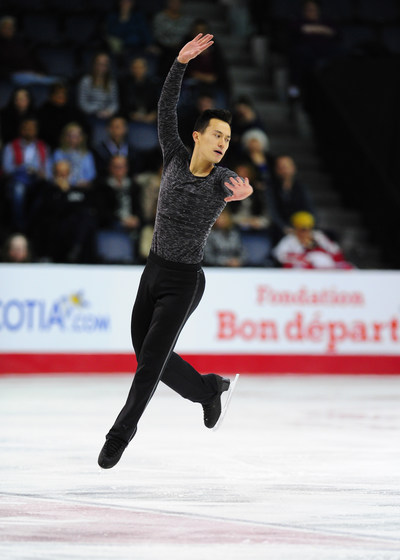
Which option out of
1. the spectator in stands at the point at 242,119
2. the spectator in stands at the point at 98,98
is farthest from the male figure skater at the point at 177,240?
the spectator in stands at the point at 242,119

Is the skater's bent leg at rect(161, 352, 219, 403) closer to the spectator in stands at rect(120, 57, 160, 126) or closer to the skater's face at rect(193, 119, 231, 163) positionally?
the skater's face at rect(193, 119, 231, 163)

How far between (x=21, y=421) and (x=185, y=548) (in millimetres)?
3388

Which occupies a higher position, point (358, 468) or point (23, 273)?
point (358, 468)

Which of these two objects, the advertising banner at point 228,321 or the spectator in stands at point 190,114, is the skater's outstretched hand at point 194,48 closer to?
the advertising banner at point 228,321

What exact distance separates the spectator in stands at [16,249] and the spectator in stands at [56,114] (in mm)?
1562

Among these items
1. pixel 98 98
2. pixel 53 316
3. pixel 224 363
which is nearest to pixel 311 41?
pixel 98 98

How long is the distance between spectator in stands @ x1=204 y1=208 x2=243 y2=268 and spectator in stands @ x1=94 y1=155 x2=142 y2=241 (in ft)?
2.45

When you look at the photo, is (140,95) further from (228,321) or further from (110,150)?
(228,321)

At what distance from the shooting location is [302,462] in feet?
16.2

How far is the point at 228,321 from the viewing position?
396 inches

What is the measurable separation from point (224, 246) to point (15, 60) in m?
3.28

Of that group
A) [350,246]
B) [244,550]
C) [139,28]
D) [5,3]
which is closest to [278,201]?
[350,246]

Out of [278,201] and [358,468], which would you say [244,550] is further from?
[278,201]

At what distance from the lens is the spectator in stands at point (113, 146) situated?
10.6 meters
